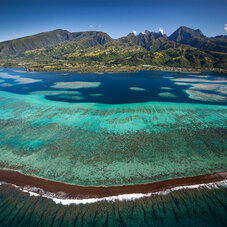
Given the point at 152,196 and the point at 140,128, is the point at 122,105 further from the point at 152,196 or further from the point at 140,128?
the point at 152,196

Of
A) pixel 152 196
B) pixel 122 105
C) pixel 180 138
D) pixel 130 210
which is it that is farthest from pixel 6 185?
pixel 122 105

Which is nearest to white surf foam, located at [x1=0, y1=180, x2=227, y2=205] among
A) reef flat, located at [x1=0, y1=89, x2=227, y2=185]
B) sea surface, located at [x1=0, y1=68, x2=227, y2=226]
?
sea surface, located at [x1=0, y1=68, x2=227, y2=226]

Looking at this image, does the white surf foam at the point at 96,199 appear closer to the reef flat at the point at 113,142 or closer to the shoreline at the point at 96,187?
the shoreline at the point at 96,187

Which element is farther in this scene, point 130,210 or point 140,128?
point 140,128

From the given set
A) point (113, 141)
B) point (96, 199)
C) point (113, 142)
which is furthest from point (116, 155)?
point (96, 199)

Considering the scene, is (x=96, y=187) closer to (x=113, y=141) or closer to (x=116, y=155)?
(x=116, y=155)
